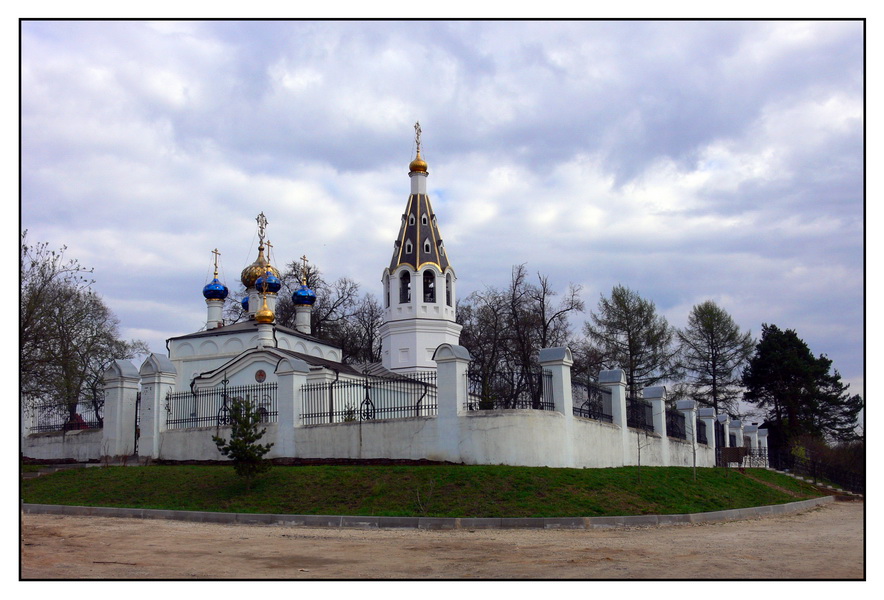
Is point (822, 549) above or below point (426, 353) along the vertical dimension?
below

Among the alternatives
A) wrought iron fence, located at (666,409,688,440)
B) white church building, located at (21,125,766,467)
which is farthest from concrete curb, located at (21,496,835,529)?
wrought iron fence, located at (666,409,688,440)

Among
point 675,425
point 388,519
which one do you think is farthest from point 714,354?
point 388,519

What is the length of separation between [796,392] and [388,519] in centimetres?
3677

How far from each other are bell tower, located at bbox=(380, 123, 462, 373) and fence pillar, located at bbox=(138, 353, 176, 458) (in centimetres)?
1125

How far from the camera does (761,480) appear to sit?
2584cm

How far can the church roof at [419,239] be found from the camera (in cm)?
3212

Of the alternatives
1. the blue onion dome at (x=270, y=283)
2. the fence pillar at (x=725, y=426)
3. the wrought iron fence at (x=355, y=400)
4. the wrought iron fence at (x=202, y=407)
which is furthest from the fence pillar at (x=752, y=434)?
the wrought iron fence at (x=202, y=407)

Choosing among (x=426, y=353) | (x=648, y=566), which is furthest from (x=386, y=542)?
(x=426, y=353)

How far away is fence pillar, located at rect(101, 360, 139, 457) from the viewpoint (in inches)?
865

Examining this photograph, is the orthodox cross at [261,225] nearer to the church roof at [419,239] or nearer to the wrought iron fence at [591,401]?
the church roof at [419,239]

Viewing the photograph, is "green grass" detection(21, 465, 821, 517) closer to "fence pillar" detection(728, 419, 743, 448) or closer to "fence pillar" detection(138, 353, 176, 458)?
"fence pillar" detection(138, 353, 176, 458)
